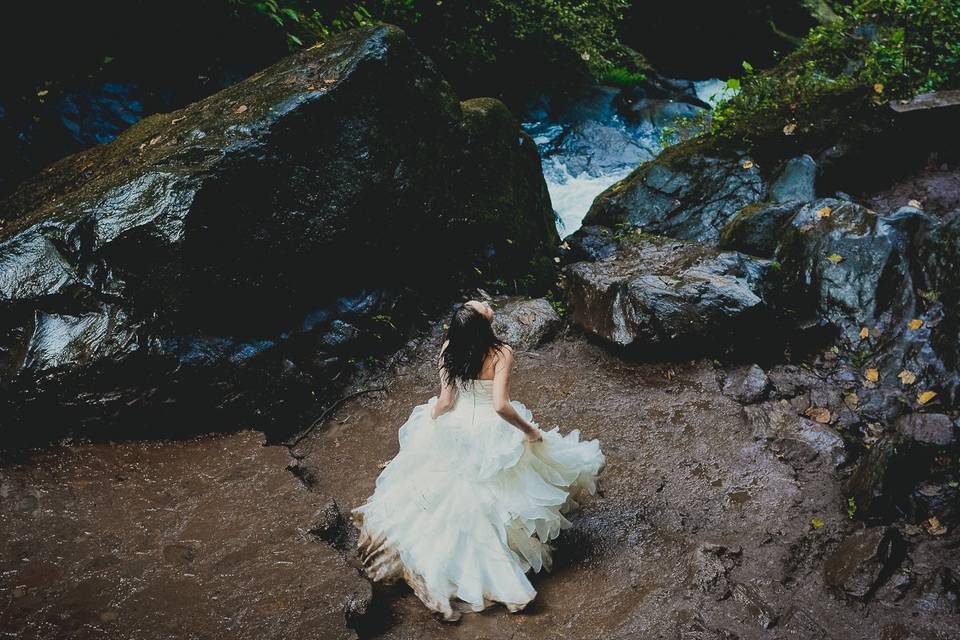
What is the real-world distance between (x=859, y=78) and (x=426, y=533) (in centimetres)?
923

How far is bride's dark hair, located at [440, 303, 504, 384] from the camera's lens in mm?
3848

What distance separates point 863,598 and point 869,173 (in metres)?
6.66

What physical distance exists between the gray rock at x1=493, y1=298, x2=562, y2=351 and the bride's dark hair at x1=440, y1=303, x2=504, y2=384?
3.06 meters

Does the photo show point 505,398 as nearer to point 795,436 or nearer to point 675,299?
point 795,436

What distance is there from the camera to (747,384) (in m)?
5.83

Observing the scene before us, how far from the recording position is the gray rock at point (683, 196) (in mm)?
8531

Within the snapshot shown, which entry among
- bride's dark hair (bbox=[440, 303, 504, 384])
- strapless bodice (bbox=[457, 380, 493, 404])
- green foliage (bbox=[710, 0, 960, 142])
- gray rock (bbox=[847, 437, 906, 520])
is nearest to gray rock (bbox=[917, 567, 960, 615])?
gray rock (bbox=[847, 437, 906, 520])

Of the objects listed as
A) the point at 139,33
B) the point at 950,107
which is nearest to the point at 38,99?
the point at 139,33

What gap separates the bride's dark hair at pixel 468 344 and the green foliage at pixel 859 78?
273 inches

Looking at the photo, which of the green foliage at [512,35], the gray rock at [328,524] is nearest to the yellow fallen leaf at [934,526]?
the gray rock at [328,524]

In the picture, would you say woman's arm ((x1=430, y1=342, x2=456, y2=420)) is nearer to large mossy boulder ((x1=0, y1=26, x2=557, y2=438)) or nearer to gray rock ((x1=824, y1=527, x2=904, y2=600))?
large mossy boulder ((x1=0, y1=26, x2=557, y2=438))

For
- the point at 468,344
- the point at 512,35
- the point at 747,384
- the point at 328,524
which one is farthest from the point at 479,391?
the point at 512,35

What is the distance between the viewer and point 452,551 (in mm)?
3797

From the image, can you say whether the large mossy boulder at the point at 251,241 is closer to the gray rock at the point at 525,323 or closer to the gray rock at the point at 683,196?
the gray rock at the point at 525,323
